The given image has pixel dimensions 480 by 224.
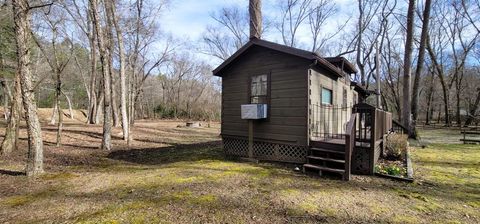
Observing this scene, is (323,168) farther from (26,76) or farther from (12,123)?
(12,123)

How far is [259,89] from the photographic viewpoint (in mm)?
8203

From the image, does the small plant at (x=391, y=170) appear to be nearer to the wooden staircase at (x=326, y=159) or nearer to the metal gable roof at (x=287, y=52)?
the wooden staircase at (x=326, y=159)

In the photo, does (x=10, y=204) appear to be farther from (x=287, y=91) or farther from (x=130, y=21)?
(x=130, y=21)

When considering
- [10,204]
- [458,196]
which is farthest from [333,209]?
[10,204]

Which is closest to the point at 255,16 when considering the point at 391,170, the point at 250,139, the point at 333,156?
the point at 250,139

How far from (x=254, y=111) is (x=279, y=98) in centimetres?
84

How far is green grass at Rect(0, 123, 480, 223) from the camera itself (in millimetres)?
3844

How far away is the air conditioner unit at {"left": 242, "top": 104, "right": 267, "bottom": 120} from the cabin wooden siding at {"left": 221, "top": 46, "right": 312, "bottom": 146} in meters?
0.23

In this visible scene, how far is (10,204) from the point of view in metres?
4.31

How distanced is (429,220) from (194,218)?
3.45 m

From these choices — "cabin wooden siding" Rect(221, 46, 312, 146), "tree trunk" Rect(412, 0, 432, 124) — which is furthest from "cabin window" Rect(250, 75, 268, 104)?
"tree trunk" Rect(412, 0, 432, 124)

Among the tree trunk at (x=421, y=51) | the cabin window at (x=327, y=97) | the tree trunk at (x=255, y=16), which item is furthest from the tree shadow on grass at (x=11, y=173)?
the tree trunk at (x=421, y=51)

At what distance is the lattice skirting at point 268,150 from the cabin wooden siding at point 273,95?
0.63 feet

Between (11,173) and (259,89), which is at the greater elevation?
(259,89)
